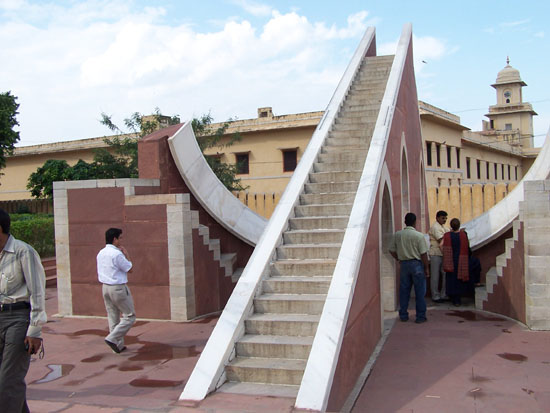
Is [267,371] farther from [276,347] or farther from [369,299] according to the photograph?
[369,299]

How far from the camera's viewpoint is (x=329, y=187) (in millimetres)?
7363

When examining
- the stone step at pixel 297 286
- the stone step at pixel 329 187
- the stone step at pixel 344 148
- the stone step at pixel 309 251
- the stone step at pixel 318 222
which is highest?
the stone step at pixel 344 148

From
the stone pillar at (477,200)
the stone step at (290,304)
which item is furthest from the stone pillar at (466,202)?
the stone step at (290,304)

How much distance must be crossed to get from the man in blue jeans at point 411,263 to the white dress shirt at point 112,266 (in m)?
3.69

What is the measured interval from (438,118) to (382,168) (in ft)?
69.6

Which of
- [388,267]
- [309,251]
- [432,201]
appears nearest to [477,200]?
[432,201]

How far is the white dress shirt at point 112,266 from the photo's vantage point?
5.90m

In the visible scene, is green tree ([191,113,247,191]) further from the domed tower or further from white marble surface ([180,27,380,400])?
the domed tower

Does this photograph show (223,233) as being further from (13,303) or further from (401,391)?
(13,303)

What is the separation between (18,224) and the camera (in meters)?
14.2

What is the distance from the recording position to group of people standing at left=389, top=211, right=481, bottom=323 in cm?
739

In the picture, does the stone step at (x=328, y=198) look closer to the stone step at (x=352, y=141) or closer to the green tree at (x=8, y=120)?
the stone step at (x=352, y=141)

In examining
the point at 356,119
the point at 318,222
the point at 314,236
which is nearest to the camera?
the point at 314,236

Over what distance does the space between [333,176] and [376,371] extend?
3021mm
